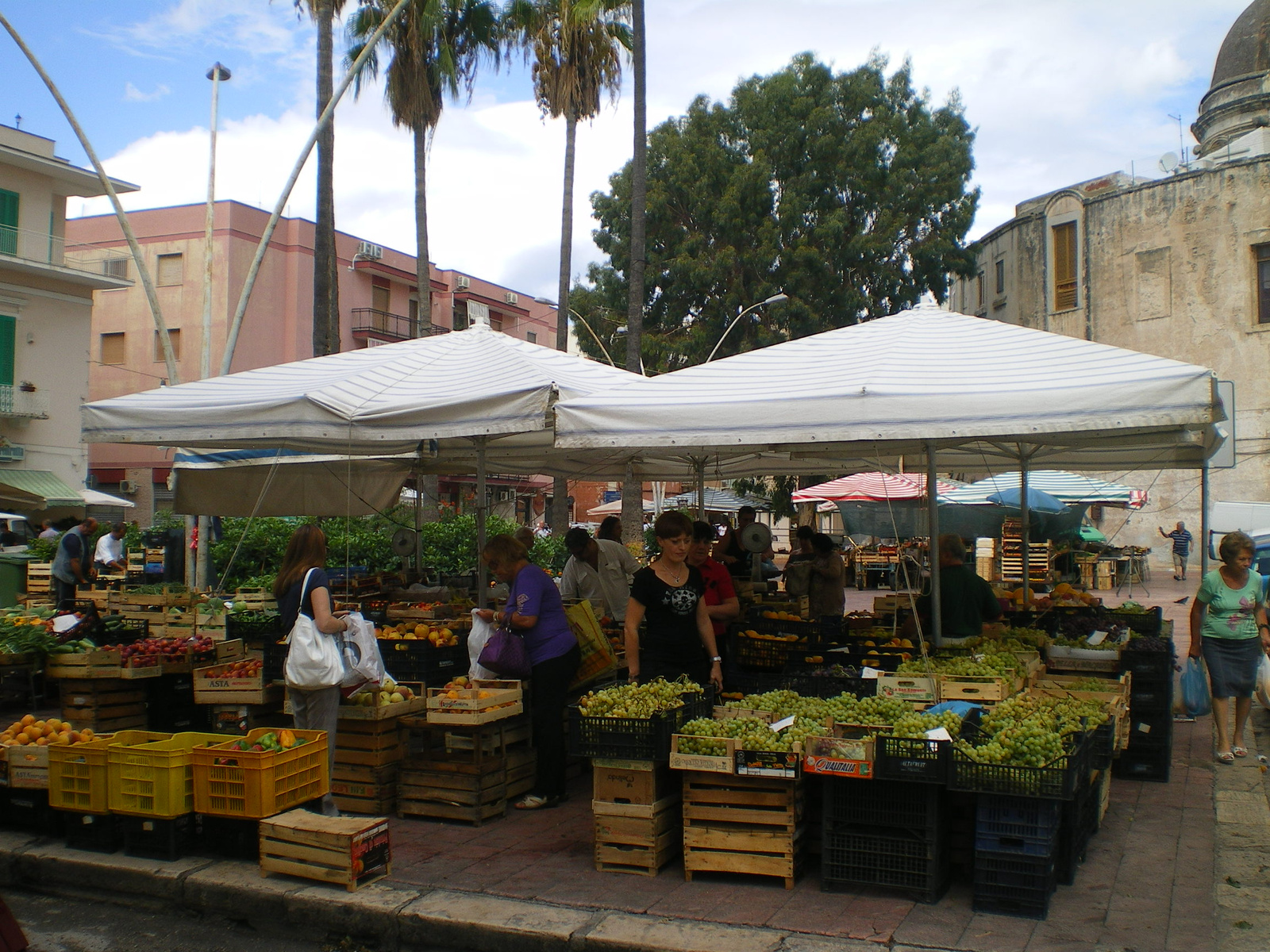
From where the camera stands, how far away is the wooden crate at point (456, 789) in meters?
6.09

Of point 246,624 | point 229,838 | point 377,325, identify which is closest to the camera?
point 229,838

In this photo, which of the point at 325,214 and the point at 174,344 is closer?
the point at 325,214

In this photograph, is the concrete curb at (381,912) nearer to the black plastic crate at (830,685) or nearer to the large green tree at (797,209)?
the black plastic crate at (830,685)

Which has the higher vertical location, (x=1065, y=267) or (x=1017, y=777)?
(x=1065, y=267)

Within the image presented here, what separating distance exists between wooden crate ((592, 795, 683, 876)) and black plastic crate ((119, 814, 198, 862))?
7.34ft

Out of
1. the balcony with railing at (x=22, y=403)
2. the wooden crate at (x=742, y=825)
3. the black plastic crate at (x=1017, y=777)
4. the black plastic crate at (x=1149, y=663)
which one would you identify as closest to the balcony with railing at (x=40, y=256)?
the balcony with railing at (x=22, y=403)

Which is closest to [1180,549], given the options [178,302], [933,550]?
[933,550]

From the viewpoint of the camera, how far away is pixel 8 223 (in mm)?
25703

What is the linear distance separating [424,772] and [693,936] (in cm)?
244

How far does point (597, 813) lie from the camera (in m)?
5.29

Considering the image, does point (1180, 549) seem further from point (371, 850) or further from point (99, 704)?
point (371, 850)

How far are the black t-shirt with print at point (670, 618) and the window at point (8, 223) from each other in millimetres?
25842

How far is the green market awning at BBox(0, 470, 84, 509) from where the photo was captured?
82.4 feet

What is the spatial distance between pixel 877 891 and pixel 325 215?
615 inches
